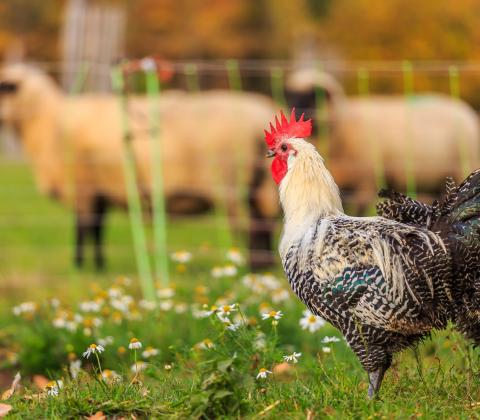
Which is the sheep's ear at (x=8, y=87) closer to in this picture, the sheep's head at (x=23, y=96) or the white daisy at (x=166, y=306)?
the sheep's head at (x=23, y=96)

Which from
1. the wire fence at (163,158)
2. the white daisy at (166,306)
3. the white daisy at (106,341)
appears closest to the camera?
the white daisy at (106,341)

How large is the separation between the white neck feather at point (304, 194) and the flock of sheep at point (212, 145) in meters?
5.60

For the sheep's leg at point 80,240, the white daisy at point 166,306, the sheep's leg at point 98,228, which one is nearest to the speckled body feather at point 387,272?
the white daisy at point 166,306

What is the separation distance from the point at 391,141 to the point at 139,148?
3.77 metres

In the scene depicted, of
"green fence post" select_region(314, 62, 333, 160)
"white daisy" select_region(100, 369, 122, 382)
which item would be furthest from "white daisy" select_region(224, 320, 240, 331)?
"green fence post" select_region(314, 62, 333, 160)

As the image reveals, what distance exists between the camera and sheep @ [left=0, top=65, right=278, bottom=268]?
37.8ft

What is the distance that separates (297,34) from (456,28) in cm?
995

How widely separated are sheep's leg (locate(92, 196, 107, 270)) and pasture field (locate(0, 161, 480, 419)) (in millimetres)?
319

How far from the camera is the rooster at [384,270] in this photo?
15.0 ft

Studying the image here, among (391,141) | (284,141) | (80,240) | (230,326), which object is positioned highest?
(284,141)

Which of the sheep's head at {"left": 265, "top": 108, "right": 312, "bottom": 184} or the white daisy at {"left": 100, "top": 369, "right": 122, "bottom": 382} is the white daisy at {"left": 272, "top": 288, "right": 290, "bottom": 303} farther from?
the sheep's head at {"left": 265, "top": 108, "right": 312, "bottom": 184}

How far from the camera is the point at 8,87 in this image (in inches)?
490

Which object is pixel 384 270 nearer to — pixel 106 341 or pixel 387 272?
pixel 387 272

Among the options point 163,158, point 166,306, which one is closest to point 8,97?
point 163,158
